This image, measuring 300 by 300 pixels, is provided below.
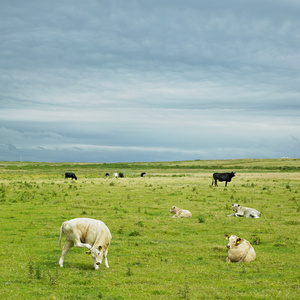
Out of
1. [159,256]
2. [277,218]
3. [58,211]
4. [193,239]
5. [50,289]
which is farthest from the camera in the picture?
[58,211]

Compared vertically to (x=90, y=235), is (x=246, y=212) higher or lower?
lower

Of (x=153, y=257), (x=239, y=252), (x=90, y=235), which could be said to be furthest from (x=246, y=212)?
(x=90, y=235)

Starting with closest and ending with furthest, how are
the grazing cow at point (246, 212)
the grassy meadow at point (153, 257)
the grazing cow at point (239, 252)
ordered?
the grassy meadow at point (153, 257)
the grazing cow at point (239, 252)
the grazing cow at point (246, 212)

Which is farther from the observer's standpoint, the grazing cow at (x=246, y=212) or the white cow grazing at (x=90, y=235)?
the grazing cow at (x=246, y=212)

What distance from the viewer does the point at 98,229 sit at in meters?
11.7

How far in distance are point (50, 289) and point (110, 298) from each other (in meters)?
1.93

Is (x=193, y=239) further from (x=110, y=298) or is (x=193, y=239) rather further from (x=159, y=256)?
(x=110, y=298)

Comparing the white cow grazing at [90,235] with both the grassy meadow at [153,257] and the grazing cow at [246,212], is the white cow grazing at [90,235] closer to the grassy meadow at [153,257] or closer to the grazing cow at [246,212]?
the grassy meadow at [153,257]

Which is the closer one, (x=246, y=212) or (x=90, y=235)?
(x=90, y=235)

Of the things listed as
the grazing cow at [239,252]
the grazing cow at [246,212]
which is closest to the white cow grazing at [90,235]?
the grazing cow at [239,252]

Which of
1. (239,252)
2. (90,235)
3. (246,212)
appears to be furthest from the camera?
(246,212)

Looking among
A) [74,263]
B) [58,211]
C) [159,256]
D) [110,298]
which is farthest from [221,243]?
[58,211]

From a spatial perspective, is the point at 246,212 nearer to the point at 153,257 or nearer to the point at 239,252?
the point at 239,252

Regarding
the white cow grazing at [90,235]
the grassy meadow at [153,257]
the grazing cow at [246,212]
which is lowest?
the grassy meadow at [153,257]
